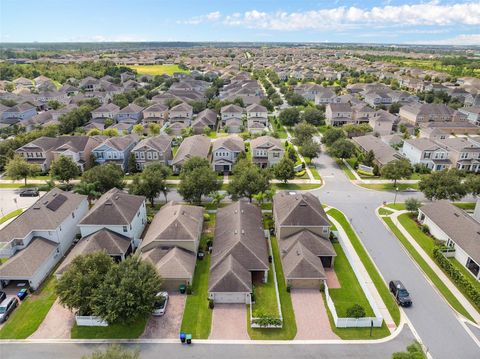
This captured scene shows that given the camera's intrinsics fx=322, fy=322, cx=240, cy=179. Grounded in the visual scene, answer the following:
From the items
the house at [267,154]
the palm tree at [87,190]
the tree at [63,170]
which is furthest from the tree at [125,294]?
the house at [267,154]

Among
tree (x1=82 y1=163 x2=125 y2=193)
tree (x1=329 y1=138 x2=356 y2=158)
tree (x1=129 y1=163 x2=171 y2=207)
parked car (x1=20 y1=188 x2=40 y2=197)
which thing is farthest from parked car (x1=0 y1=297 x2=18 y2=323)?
tree (x1=329 y1=138 x2=356 y2=158)

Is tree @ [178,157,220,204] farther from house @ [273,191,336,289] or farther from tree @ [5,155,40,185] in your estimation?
tree @ [5,155,40,185]

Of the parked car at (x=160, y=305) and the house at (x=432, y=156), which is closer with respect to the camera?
the parked car at (x=160, y=305)

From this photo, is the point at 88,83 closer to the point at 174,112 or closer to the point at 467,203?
the point at 174,112

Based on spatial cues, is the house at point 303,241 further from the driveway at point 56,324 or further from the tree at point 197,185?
the driveway at point 56,324

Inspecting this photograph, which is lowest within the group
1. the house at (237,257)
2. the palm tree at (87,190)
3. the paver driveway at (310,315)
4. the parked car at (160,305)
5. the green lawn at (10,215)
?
the paver driveway at (310,315)

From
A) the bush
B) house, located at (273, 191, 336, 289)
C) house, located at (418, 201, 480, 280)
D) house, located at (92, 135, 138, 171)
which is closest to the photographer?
the bush
